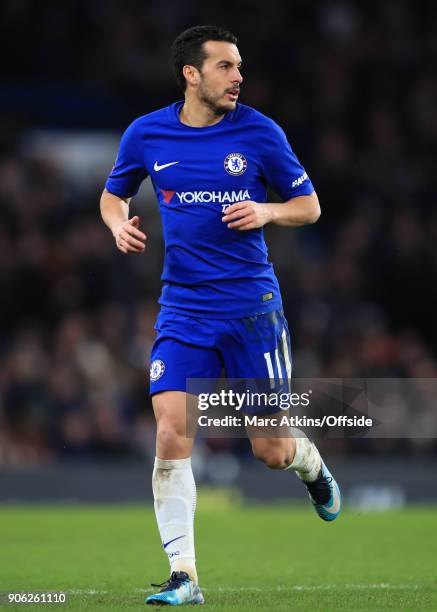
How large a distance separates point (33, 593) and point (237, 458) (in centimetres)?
744

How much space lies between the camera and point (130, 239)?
622 centimetres

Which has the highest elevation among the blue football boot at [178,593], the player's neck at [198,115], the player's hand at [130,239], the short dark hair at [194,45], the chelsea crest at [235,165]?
the short dark hair at [194,45]

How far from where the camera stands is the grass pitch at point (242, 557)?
6.36m

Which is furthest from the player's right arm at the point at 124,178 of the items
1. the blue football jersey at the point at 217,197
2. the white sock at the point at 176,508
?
the white sock at the point at 176,508

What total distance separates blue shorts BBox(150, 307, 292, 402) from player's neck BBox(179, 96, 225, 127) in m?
0.91

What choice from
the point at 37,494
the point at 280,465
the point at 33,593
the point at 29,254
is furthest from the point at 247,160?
the point at 29,254

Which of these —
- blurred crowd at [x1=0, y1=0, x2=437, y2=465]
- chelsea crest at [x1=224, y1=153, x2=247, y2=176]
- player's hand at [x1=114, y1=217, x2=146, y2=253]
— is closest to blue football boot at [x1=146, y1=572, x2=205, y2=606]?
player's hand at [x1=114, y1=217, x2=146, y2=253]

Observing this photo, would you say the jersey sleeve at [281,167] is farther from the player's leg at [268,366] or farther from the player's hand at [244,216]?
the player's leg at [268,366]

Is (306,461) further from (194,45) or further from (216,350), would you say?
(194,45)

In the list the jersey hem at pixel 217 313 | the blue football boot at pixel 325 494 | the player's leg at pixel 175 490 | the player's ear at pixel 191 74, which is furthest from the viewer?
the blue football boot at pixel 325 494

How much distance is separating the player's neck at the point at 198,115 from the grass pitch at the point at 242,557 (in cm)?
224

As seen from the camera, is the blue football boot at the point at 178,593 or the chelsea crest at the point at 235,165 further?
the chelsea crest at the point at 235,165

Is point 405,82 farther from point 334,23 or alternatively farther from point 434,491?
point 434,491

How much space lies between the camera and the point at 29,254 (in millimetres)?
15172
